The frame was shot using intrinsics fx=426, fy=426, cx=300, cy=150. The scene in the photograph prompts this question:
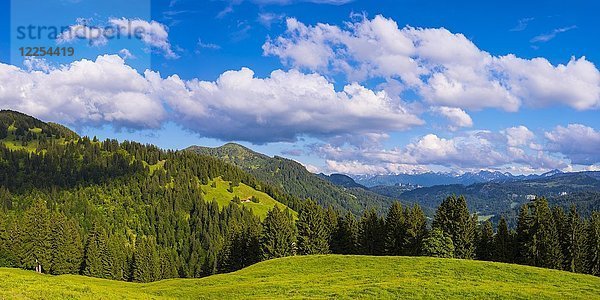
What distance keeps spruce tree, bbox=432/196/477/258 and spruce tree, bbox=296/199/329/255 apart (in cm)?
2694

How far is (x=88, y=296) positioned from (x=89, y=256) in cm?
10255

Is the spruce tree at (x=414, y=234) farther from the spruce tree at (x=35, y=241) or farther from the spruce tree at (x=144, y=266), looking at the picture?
the spruce tree at (x=35, y=241)

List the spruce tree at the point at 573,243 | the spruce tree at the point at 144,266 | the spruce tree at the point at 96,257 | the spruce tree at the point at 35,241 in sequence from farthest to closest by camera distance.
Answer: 1. the spruce tree at the point at 144,266
2. the spruce tree at the point at 96,257
3. the spruce tree at the point at 35,241
4. the spruce tree at the point at 573,243

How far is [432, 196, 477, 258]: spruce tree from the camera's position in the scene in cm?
8625

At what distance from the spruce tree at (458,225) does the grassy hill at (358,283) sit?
2824 centimetres

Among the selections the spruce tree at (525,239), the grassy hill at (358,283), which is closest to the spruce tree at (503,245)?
the spruce tree at (525,239)

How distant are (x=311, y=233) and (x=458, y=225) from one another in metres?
33.1

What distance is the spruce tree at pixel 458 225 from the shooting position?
283 feet

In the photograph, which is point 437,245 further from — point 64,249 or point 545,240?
point 64,249

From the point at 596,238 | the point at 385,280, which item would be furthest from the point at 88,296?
the point at 596,238

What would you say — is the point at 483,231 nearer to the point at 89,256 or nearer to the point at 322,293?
the point at 322,293

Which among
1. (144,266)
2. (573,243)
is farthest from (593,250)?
(144,266)

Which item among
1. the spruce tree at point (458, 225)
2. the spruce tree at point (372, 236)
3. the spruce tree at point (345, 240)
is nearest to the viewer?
the spruce tree at point (458, 225)

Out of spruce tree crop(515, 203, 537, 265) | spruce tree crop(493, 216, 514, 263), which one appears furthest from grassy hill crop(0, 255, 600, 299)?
spruce tree crop(493, 216, 514, 263)
